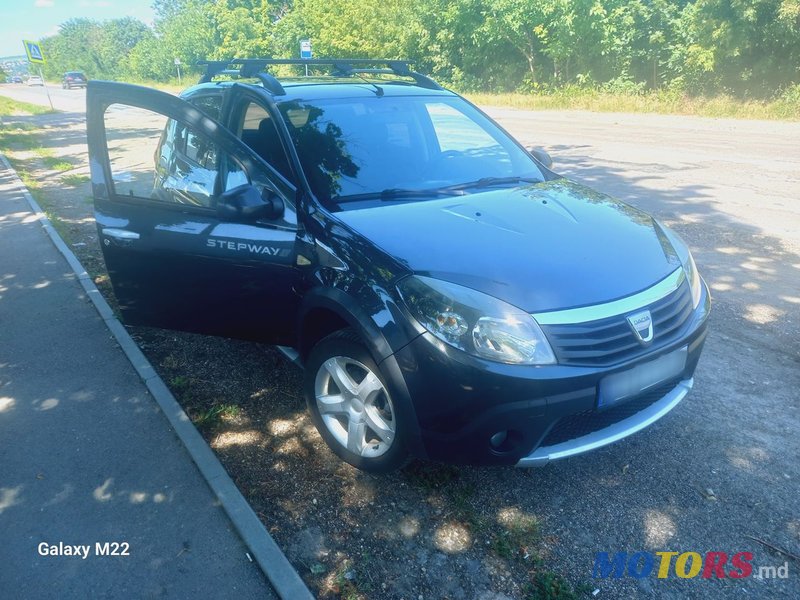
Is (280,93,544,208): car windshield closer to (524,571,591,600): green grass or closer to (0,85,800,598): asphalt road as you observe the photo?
(0,85,800,598): asphalt road

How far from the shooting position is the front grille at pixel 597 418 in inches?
103

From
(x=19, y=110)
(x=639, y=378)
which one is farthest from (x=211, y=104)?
(x=19, y=110)

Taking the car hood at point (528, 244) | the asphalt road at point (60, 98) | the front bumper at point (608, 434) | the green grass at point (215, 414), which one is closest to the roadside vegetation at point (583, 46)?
the asphalt road at point (60, 98)

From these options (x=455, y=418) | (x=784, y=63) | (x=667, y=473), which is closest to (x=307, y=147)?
(x=455, y=418)

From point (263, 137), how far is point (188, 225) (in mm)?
715

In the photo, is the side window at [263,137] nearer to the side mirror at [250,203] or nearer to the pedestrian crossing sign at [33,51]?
the side mirror at [250,203]

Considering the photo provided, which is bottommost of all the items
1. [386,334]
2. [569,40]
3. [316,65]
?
[386,334]

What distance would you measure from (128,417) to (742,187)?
9353 millimetres

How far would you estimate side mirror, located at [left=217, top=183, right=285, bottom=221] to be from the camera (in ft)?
10.6

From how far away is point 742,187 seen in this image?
30.7 ft

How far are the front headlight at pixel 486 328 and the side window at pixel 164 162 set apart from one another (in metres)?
1.60

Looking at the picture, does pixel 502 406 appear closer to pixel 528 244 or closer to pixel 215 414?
pixel 528 244

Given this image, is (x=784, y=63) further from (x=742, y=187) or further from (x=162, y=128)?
(x=162, y=128)

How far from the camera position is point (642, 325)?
2.66m
